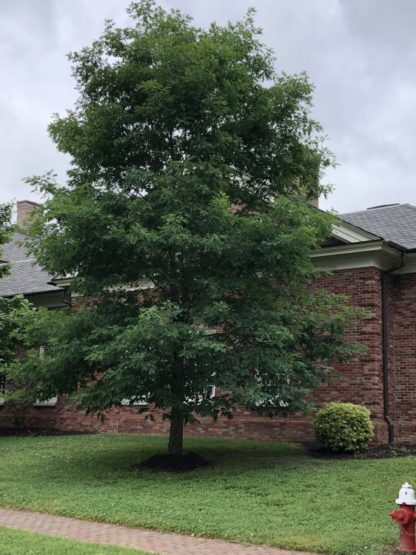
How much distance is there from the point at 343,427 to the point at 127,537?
7606mm

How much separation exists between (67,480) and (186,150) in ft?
21.6

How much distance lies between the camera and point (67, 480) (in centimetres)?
1195

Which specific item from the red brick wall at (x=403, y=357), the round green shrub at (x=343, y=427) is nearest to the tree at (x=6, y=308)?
the round green shrub at (x=343, y=427)

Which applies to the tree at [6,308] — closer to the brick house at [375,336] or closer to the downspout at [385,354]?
the brick house at [375,336]

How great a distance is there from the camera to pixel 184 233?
457 inches

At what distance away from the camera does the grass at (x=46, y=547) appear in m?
6.91

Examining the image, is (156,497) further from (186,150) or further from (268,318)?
(186,150)

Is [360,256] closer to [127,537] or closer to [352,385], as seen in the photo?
[352,385]

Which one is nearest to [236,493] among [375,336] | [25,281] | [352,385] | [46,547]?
[46,547]

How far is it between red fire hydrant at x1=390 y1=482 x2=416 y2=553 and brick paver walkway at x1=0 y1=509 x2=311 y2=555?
1156 millimetres

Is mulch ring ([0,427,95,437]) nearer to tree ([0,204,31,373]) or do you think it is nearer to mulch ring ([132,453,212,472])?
tree ([0,204,31,373])

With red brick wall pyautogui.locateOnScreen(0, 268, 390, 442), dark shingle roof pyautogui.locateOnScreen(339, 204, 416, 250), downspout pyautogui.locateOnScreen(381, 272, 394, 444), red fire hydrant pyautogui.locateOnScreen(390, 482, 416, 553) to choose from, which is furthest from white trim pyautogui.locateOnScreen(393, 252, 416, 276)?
red fire hydrant pyautogui.locateOnScreen(390, 482, 416, 553)

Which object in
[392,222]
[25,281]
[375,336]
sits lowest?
[375,336]

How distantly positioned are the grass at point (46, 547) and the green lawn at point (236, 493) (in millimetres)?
1337
